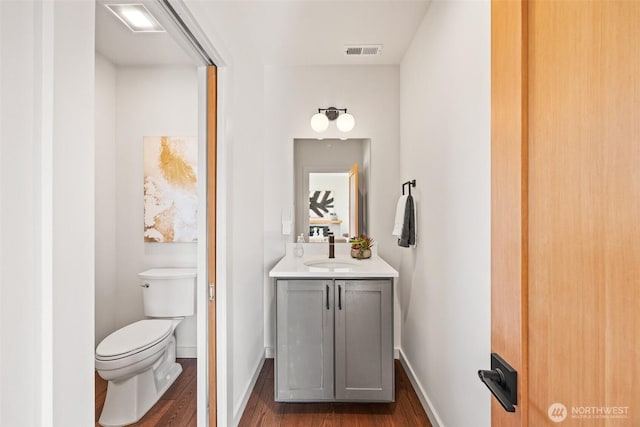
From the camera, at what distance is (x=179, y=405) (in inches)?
61.9

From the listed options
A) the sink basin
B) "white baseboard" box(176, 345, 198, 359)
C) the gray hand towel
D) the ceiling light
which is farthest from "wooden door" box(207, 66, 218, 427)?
the gray hand towel

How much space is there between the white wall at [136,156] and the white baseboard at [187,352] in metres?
0.44

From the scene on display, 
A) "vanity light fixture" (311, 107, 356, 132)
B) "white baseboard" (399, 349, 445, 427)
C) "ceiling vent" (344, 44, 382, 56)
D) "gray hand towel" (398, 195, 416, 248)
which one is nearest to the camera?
"white baseboard" (399, 349, 445, 427)

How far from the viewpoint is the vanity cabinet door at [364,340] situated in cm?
213

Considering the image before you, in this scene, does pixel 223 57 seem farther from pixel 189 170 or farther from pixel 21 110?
pixel 21 110

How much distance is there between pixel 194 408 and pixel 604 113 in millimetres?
1923

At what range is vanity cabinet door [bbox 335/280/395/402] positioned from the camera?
2131 mm

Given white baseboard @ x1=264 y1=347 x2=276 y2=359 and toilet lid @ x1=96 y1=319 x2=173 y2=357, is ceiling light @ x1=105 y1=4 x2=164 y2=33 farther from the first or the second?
white baseboard @ x1=264 y1=347 x2=276 y2=359

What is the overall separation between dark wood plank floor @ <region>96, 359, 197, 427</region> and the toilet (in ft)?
0.09

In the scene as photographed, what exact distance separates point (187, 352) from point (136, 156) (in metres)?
1.03

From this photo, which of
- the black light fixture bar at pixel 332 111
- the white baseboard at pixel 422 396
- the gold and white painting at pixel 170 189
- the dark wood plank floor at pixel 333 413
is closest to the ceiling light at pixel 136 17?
the gold and white painting at pixel 170 189

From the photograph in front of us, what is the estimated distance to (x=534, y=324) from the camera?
560 mm

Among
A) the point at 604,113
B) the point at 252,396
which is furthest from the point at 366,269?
the point at 604,113

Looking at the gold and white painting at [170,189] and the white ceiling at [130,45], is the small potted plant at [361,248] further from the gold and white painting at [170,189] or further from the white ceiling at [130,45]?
the white ceiling at [130,45]
